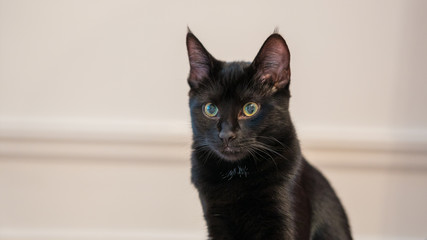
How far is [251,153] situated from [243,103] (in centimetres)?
11

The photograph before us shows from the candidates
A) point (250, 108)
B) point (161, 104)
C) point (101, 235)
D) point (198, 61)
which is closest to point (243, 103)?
point (250, 108)

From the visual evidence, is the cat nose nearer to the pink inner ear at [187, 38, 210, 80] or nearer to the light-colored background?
the pink inner ear at [187, 38, 210, 80]

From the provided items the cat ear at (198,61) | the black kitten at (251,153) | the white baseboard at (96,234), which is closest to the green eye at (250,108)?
the black kitten at (251,153)

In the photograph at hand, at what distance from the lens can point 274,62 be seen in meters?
1.06

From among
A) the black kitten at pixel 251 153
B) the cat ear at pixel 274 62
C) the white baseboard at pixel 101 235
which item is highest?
the cat ear at pixel 274 62

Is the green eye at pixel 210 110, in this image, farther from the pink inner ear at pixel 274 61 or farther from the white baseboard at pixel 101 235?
the white baseboard at pixel 101 235

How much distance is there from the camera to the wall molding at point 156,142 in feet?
5.31

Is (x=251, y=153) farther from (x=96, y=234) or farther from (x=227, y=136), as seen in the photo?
(x=96, y=234)

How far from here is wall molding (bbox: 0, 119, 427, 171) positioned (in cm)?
162

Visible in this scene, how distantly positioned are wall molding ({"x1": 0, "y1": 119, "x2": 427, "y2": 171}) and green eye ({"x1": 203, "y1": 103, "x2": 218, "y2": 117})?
51 cm

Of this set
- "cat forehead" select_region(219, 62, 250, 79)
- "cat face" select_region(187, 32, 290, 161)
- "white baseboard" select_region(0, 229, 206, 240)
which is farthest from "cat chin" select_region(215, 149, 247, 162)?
"white baseboard" select_region(0, 229, 206, 240)

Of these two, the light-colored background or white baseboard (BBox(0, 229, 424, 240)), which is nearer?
the light-colored background

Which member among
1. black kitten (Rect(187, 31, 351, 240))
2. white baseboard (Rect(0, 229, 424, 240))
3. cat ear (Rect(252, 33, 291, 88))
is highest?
cat ear (Rect(252, 33, 291, 88))

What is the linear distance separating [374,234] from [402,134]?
383 millimetres
